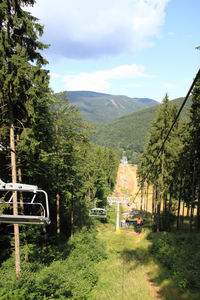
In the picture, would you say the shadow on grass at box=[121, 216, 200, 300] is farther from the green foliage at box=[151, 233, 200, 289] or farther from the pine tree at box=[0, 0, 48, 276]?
the pine tree at box=[0, 0, 48, 276]

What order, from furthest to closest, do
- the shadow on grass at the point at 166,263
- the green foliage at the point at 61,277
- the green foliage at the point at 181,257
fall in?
the green foliage at the point at 181,257 < the shadow on grass at the point at 166,263 < the green foliage at the point at 61,277

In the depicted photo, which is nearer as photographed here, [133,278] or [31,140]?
[31,140]

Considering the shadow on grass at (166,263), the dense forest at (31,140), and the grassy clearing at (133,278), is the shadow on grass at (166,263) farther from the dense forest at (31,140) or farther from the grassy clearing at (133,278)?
the dense forest at (31,140)

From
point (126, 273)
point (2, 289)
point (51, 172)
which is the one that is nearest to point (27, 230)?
point (51, 172)

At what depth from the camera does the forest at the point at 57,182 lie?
9.73 m

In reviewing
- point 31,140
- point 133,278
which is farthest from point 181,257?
point 31,140

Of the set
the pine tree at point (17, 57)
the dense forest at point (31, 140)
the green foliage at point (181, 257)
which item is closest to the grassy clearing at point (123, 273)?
the dense forest at point (31, 140)

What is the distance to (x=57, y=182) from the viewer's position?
53.3 feet

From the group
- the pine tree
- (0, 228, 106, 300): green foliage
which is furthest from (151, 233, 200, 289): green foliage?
the pine tree

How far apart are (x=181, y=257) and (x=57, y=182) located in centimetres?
1103

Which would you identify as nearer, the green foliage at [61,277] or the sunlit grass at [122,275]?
the green foliage at [61,277]

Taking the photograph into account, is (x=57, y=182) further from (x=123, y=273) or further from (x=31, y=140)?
(x=123, y=273)

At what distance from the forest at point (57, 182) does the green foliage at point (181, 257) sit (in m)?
0.07

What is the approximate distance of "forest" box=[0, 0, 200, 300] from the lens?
383 inches
